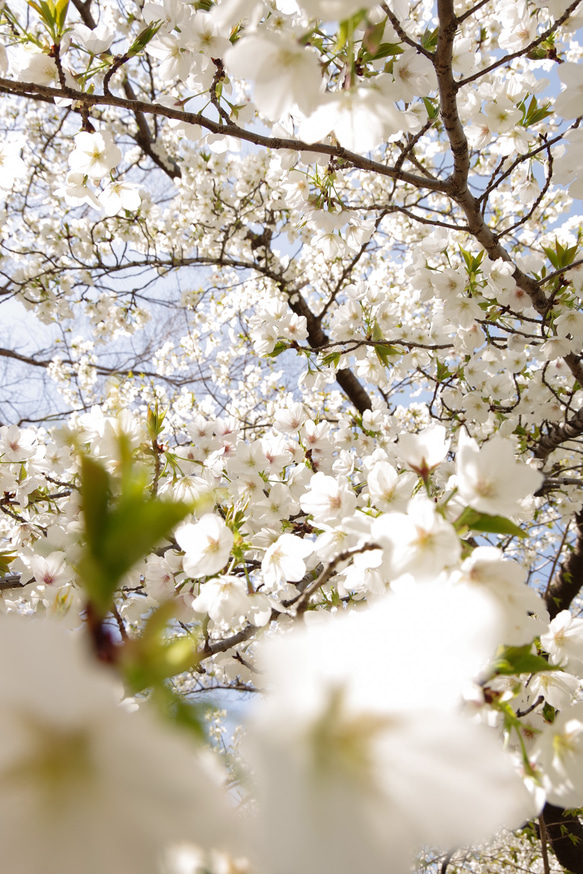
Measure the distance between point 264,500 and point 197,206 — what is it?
349cm

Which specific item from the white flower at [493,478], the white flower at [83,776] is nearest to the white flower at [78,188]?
the white flower at [493,478]

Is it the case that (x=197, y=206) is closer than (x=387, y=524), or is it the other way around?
(x=387, y=524)

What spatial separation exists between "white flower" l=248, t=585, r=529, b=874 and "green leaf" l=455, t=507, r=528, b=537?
37cm

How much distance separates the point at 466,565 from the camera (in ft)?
2.13

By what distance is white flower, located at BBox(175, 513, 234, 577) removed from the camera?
95 centimetres

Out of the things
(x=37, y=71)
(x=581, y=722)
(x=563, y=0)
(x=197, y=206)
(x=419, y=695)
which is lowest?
(x=581, y=722)

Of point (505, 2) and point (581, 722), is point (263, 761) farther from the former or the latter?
point (505, 2)

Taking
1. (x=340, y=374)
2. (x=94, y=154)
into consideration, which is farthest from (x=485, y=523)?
(x=340, y=374)

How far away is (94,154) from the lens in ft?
4.88

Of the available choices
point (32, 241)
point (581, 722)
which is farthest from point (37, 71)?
point (32, 241)

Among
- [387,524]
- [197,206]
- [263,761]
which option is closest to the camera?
[263,761]

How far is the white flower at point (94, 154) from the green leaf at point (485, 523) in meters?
1.45

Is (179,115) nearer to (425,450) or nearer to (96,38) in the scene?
(96,38)

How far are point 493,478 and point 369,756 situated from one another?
0.45 meters
